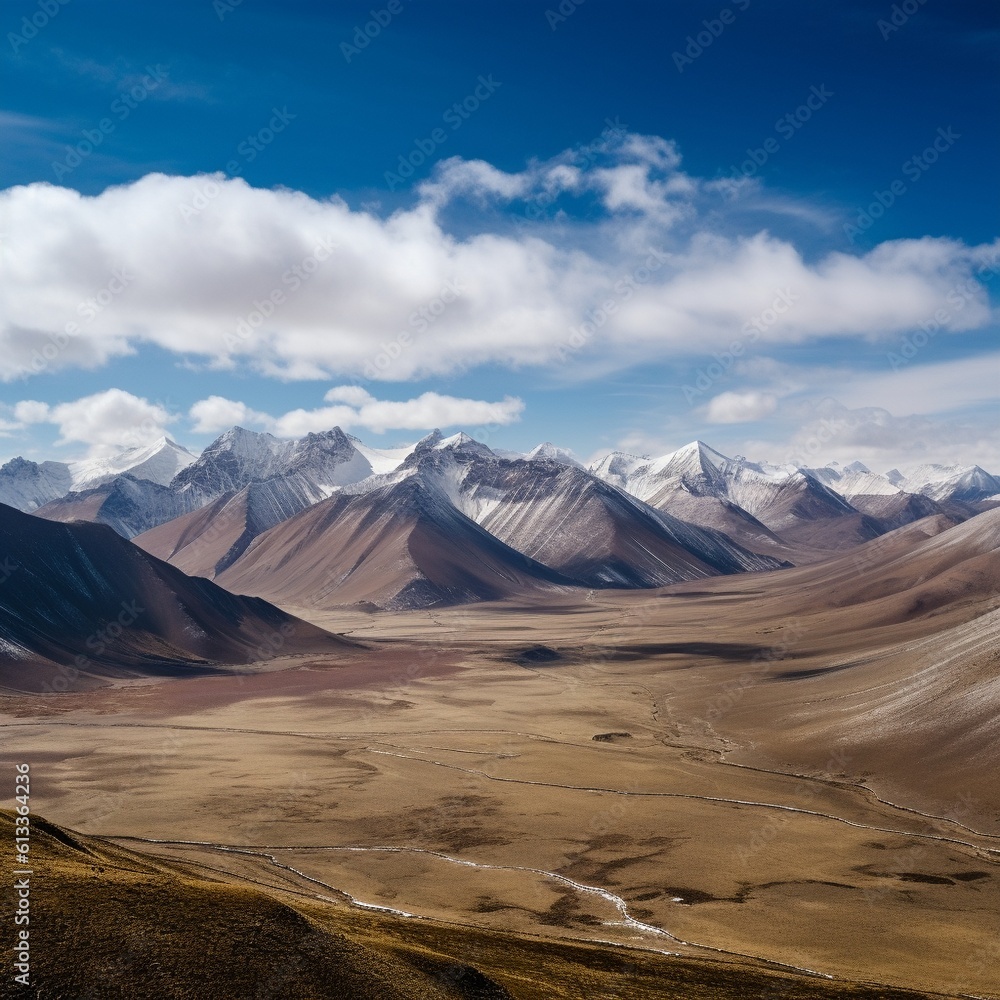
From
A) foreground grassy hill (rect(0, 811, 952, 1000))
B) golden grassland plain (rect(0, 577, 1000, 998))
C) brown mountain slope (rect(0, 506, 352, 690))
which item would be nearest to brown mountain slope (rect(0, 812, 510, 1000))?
foreground grassy hill (rect(0, 811, 952, 1000))

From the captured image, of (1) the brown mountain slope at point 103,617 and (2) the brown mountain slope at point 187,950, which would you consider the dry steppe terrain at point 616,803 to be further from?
(1) the brown mountain slope at point 103,617

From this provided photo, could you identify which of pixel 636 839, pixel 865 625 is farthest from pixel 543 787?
pixel 865 625

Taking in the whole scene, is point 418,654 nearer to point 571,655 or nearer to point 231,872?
point 571,655

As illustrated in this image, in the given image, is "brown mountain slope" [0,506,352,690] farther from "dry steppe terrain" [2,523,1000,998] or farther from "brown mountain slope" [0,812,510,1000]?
"brown mountain slope" [0,812,510,1000]

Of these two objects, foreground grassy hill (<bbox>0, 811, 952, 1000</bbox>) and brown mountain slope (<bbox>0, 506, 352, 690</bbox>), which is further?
brown mountain slope (<bbox>0, 506, 352, 690</bbox>)

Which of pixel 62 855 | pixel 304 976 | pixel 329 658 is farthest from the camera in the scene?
pixel 329 658

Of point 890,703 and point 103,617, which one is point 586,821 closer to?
point 890,703
